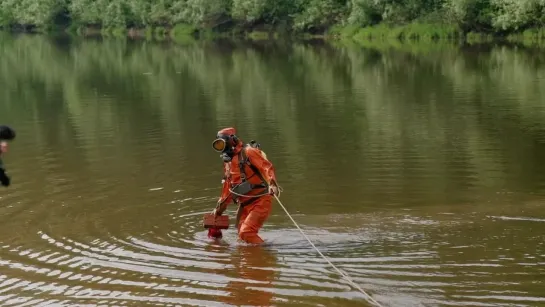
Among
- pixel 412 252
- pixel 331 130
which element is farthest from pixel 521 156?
pixel 412 252

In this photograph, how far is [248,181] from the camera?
42.1 feet

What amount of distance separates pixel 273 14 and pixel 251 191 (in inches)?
3221

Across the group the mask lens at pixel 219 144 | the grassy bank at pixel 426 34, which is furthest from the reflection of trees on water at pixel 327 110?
the grassy bank at pixel 426 34

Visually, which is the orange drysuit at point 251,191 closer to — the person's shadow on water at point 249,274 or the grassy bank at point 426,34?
the person's shadow on water at point 249,274

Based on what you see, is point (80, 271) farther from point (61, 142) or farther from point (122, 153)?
point (61, 142)

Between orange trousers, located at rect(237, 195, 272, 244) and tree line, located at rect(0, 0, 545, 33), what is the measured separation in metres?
54.3

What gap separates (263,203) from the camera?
1281 centimetres

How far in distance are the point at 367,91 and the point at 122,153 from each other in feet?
52.7

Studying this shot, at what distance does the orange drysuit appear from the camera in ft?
41.6

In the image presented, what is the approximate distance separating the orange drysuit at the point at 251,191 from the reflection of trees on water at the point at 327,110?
380cm

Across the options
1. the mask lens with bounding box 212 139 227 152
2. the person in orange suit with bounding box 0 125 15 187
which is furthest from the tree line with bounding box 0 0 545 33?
the person in orange suit with bounding box 0 125 15 187

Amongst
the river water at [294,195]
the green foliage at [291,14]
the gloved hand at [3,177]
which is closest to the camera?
the gloved hand at [3,177]

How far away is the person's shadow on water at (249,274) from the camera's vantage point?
10.3m

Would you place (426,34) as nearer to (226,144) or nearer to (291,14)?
(291,14)
